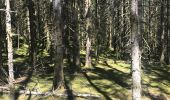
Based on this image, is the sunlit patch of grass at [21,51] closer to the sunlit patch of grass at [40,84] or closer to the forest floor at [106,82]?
the forest floor at [106,82]

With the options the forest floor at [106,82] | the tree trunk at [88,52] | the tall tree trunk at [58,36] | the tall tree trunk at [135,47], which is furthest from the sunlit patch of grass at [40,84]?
the tall tree trunk at [135,47]

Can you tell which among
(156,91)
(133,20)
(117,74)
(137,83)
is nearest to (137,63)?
(137,83)

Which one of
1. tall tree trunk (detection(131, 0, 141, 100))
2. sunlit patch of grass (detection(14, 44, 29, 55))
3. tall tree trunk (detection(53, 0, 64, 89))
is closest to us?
tall tree trunk (detection(131, 0, 141, 100))

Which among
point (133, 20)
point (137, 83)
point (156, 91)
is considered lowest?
point (156, 91)

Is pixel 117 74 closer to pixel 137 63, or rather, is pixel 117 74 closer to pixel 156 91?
pixel 156 91

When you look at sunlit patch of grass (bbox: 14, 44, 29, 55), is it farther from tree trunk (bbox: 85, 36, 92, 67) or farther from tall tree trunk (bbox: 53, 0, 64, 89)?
tall tree trunk (bbox: 53, 0, 64, 89)

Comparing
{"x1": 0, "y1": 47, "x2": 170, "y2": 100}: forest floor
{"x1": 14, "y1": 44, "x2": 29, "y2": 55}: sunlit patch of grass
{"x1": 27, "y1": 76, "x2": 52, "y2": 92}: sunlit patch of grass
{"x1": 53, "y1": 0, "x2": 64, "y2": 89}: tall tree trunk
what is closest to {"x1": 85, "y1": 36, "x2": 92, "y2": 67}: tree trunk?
{"x1": 0, "y1": 47, "x2": 170, "y2": 100}: forest floor

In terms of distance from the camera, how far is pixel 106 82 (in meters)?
28.5

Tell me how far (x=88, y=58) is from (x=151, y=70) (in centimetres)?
653

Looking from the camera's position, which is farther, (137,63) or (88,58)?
(88,58)

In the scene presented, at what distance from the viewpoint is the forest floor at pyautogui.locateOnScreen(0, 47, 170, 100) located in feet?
82.9

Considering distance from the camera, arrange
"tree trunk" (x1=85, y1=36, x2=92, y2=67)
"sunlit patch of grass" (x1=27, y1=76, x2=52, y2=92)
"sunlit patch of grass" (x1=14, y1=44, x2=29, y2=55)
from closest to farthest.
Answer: "sunlit patch of grass" (x1=27, y1=76, x2=52, y2=92) → "tree trunk" (x1=85, y1=36, x2=92, y2=67) → "sunlit patch of grass" (x1=14, y1=44, x2=29, y2=55)

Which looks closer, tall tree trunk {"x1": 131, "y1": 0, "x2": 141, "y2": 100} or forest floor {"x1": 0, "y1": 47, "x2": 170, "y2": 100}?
tall tree trunk {"x1": 131, "y1": 0, "x2": 141, "y2": 100}

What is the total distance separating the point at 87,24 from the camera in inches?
1273
